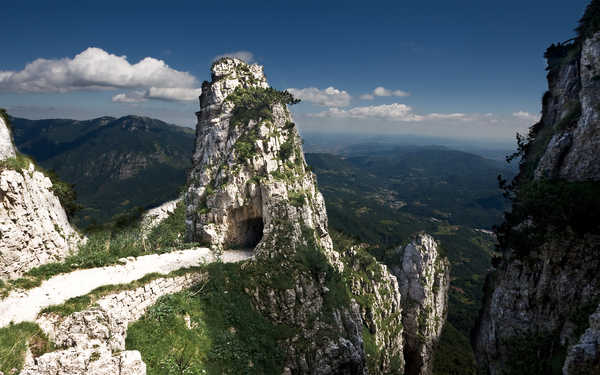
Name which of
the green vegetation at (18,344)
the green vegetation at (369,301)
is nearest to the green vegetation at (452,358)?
the green vegetation at (369,301)

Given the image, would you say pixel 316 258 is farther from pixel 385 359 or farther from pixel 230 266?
pixel 385 359

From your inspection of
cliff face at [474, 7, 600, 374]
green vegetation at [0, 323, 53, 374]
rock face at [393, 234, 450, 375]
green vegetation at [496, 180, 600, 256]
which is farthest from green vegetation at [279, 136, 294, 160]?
green vegetation at [0, 323, 53, 374]

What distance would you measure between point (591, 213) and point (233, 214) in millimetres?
35510

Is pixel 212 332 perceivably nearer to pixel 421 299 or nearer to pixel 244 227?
pixel 244 227

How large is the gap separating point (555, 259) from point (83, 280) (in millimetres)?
34090

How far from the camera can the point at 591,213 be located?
52.0ft

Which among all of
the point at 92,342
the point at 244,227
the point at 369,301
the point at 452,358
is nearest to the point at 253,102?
the point at 244,227

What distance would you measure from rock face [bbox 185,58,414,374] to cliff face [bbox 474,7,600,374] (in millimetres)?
15226

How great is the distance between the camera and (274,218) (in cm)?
3569

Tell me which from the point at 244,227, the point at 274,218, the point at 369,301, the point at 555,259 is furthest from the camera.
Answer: the point at 369,301

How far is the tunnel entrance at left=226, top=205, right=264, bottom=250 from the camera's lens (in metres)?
38.5

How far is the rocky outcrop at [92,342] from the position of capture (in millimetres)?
12906

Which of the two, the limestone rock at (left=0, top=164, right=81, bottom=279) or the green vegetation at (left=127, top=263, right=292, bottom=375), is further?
the limestone rock at (left=0, top=164, right=81, bottom=279)

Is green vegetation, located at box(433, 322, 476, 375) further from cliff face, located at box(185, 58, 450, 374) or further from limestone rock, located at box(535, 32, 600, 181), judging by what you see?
limestone rock, located at box(535, 32, 600, 181)
